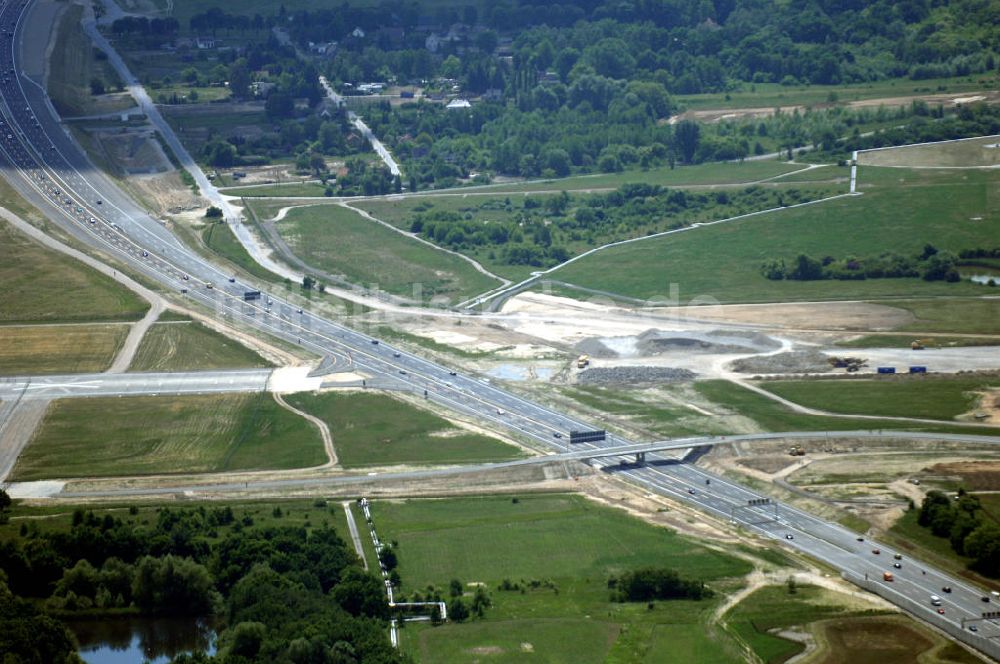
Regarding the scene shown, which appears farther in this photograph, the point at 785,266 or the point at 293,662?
the point at 785,266

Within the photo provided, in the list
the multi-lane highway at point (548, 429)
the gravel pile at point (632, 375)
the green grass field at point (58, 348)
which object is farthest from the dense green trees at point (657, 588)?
the green grass field at point (58, 348)

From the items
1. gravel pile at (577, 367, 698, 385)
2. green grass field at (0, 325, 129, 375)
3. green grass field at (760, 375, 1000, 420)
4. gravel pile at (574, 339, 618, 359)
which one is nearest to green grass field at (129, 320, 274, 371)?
green grass field at (0, 325, 129, 375)

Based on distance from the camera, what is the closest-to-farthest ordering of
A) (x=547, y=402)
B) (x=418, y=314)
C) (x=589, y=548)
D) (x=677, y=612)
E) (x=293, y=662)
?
(x=293, y=662) → (x=677, y=612) → (x=589, y=548) → (x=547, y=402) → (x=418, y=314)

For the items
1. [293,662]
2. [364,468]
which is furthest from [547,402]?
[293,662]

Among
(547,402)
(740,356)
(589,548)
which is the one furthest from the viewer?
(740,356)

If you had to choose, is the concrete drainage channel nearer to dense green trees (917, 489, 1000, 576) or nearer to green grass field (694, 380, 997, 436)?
dense green trees (917, 489, 1000, 576)

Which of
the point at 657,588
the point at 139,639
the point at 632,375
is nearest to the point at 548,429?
the point at 632,375

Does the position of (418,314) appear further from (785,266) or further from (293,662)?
(293,662)
